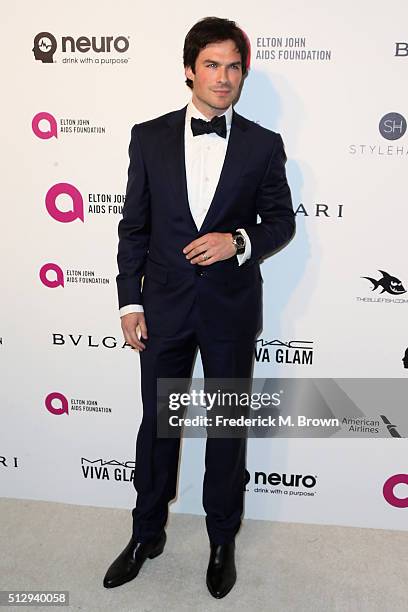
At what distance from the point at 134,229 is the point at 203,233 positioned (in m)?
0.26

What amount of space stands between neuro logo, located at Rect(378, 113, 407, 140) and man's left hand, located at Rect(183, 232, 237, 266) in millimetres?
763

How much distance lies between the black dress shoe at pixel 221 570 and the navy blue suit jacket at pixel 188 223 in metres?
0.85

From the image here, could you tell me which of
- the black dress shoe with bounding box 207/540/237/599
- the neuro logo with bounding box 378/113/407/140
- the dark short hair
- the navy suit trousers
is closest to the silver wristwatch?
the navy suit trousers

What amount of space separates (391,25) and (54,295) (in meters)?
1.67

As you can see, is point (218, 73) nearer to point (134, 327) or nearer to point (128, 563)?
point (134, 327)

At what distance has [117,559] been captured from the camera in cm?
229

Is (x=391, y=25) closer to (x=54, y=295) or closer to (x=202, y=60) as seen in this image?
(x=202, y=60)

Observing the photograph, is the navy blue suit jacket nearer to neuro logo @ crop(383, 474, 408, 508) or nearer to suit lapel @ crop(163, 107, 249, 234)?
suit lapel @ crop(163, 107, 249, 234)

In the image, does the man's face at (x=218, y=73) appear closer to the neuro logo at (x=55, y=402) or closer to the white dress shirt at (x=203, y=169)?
the white dress shirt at (x=203, y=169)

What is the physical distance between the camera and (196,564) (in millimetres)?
2367

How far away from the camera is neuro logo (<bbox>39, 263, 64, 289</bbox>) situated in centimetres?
253

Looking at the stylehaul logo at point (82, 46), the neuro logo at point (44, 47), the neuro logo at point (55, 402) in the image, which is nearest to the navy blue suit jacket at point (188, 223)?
the stylehaul logo at point (82, 46)

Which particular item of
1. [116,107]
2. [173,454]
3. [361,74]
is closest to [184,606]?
[173,454]

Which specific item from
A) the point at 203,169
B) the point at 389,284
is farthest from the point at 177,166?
the point at 389,284
